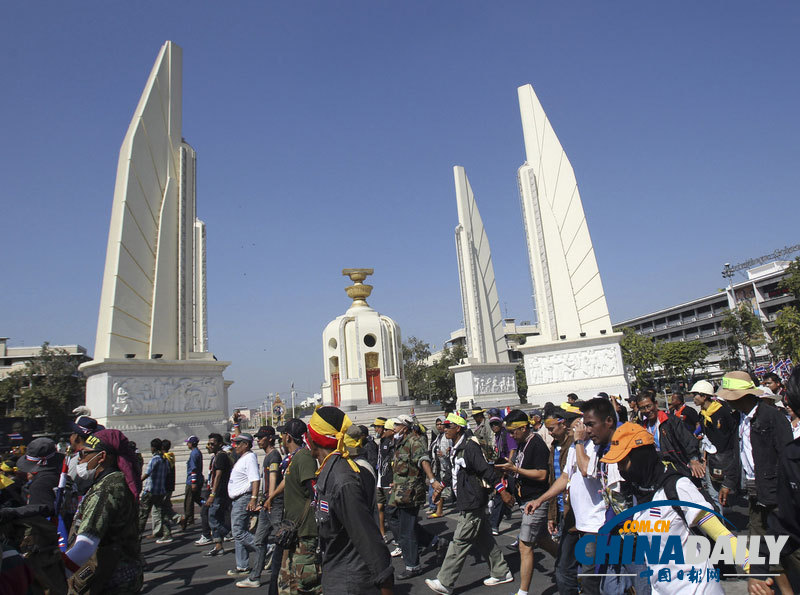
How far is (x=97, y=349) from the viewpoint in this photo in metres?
15.0

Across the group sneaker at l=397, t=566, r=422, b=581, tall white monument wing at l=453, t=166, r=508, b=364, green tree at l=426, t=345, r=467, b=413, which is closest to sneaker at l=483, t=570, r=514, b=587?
sneaker at l=397, t=566, r=422, b=581

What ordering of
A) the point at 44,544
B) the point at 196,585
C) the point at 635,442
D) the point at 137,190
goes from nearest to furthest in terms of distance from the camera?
the point at 44,544, the point at 635,442, the point at 196,585, the point at 137,190

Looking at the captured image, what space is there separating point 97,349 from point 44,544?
14.7 metres

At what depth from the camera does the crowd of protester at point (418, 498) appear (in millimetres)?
2277

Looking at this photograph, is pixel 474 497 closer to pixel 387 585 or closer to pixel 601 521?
pixel 601 521

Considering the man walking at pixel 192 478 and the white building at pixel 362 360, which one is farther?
the white building at pixel 362 360

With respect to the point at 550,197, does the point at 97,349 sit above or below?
below

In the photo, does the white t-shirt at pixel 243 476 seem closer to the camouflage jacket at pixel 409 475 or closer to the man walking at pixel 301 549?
the camouflage jacket at pixel 409 475

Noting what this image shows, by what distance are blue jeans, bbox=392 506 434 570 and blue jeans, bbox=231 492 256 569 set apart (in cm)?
155

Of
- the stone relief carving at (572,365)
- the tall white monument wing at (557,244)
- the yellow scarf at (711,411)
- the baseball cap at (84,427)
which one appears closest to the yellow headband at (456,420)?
the yellow scarf at (711,411)

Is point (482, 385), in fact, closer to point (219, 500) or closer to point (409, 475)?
point (219, 500)

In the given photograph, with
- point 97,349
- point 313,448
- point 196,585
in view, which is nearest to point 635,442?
point 313,448

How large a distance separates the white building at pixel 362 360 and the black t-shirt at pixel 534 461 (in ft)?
74.1

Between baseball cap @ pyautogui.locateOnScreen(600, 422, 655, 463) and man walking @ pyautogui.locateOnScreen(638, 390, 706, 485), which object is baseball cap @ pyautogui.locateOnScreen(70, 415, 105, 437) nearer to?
baseball cap @ pyautogui.locateOnScreen(600, 422, 655, 463)
